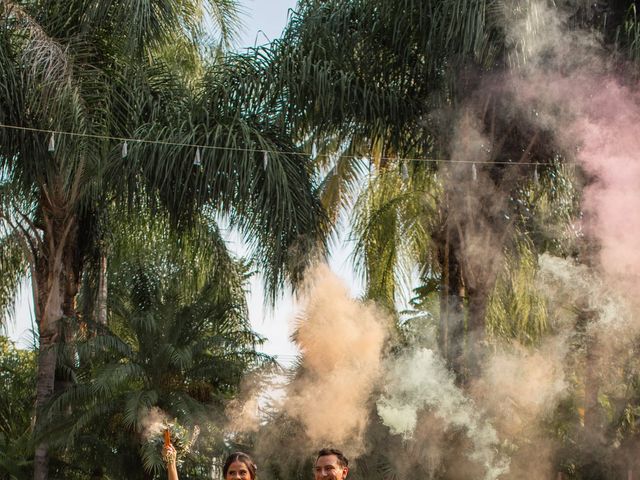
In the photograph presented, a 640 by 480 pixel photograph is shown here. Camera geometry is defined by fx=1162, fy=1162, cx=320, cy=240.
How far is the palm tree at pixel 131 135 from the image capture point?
1344 centimetres

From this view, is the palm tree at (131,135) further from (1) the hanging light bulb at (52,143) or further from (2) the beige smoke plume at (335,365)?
(2) the beige smoke plume at (335,365)

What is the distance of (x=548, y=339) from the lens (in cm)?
1752

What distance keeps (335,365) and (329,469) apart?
8.15 metres

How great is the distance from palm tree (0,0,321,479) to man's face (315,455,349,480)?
740cm

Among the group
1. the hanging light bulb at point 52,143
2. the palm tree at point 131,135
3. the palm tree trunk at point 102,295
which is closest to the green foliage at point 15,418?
the palm tree trunk at point 102,295

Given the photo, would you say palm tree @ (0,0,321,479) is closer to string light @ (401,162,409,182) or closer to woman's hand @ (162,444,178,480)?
string light @ (401,162,409,182)

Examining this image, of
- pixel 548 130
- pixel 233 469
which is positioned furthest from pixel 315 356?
pixel 233 469

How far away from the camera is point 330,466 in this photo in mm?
5828

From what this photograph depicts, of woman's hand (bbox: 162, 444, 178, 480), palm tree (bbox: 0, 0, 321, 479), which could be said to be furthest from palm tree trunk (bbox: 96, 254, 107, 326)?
woman's hand (bbox: 162, 444, 178, 480)

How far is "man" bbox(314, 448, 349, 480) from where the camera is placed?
19.1 feet

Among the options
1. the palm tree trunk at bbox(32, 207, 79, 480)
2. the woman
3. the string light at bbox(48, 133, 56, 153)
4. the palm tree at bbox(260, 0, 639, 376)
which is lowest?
the woman

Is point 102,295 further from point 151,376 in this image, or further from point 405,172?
point 405,172

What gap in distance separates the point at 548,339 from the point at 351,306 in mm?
4603

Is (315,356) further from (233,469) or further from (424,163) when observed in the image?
(233,469)
